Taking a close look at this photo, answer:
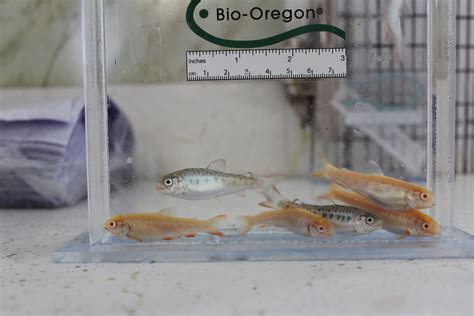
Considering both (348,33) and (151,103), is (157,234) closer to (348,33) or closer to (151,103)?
(151,103)

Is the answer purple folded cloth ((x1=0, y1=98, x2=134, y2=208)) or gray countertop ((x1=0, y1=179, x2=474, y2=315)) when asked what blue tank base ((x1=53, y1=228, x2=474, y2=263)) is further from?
purple folded cloth ((x1=0, y1=98, x2=134, y2=208))

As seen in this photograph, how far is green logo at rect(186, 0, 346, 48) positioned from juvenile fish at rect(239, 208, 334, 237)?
0.20 metres

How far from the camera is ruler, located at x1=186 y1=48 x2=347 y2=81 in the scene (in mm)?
712

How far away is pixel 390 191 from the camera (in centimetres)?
67

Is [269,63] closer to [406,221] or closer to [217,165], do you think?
[217,165]

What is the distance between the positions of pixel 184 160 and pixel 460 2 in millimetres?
1128

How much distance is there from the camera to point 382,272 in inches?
22.7

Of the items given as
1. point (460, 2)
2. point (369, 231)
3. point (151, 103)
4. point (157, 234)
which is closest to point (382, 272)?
point (369, 231)

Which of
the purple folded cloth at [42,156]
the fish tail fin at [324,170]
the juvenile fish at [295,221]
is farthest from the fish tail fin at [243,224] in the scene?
the purple folded cloth at [42,156]

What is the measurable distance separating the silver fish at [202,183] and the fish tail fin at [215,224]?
26 millimetres

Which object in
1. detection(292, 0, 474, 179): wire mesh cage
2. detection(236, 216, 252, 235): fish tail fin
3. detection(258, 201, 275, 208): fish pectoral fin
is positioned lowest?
detection(236, 216, 252, 235): fish tail fin

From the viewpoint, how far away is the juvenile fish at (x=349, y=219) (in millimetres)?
651

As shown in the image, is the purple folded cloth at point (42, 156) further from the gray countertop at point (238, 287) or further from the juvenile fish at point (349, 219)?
the juvenile fish at point (349, 219)

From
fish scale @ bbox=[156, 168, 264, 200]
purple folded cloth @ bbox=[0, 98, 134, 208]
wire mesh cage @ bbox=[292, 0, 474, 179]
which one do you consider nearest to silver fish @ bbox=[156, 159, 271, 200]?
fish scale @ bbox=[156, 168, 264, 200]
